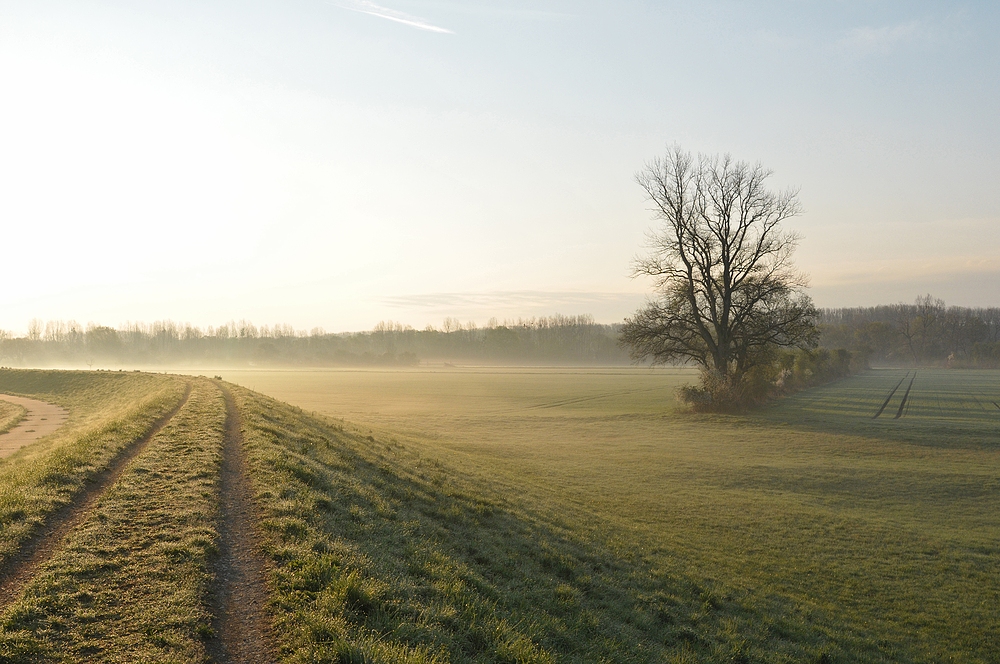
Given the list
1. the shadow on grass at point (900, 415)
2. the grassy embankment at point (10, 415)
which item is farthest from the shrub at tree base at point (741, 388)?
the grassy embankment at point (10, 415)

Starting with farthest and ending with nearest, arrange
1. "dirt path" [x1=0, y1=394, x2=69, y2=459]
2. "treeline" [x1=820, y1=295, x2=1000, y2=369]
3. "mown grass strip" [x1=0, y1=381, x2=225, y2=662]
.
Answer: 1. "treeline" [x1=820, y1=295, x2=1000, y2=369]
2. "dirt path" [x1=0, y1=394, x2=69, y2=459]
3. "mown grass strip" [x1=0, y1=381, x2=225, y2=662]

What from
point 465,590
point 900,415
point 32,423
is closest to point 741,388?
point 900,415

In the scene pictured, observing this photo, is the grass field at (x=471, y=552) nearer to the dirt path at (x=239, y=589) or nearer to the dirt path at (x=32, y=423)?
the dirt path at (x=239, y=589)

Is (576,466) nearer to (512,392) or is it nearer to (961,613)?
(961,613)

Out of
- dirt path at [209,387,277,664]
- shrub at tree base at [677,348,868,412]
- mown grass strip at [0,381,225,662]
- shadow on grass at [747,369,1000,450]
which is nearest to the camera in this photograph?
mown grass strip at [0,381,225,662]

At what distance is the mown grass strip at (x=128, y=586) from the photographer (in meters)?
5.91

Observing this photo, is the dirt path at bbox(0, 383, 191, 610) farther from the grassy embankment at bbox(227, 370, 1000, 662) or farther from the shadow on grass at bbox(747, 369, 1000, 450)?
the shadow on grass at bbox(747, 369, 1000, 450)

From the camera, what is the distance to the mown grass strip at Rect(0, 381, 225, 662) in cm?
591

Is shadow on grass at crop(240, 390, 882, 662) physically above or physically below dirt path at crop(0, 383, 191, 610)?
below

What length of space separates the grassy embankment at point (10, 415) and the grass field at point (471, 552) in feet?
40.0

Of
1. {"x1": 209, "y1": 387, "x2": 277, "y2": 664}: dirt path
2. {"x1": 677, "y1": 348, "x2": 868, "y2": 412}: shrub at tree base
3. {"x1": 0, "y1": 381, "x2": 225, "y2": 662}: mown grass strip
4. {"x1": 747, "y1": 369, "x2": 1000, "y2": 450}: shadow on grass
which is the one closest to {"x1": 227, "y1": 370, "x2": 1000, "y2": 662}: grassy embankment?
{"x1": 209, "y1": 387, "x2": 277, "y2": 664}: dirt path

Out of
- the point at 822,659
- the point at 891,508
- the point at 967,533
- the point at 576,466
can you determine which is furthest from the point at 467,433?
the point at 822,659

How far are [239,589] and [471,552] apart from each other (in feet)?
15.8

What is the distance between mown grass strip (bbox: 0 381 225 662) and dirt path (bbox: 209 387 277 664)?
183 millimetres
